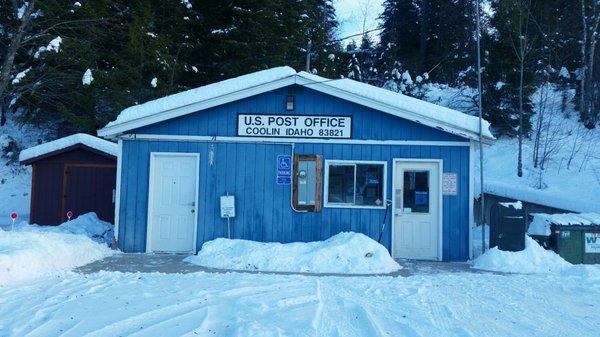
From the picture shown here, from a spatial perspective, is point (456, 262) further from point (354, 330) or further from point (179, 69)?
point (179, 69)

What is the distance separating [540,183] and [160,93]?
613 inches

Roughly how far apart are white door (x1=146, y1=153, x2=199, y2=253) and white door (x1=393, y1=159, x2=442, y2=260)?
4.47m

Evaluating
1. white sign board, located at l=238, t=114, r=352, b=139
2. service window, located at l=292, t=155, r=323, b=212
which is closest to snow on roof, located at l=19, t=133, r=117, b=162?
white sign board, located at l=238, t=114, r=352, b=139

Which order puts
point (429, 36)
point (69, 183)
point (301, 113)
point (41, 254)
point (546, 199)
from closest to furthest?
1. point (41, 254)
2. point (301, 113)
3. point (69, 183)
4. point (546, 199)
5. point (429, 36)

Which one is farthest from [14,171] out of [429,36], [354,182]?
[429,36]

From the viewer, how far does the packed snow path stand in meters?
6.17

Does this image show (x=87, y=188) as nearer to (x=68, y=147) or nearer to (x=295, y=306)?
(x=68, y=147)

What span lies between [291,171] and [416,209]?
2880mm

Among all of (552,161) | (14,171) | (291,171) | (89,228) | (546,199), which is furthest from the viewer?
(14,171)

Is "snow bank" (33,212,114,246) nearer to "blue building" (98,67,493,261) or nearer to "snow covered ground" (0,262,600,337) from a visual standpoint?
"blue building" (98,67,493,261)

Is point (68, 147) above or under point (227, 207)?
above

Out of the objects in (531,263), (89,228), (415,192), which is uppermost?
(415,192)

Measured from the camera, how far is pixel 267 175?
40.1 ft

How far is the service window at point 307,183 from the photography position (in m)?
12.1
